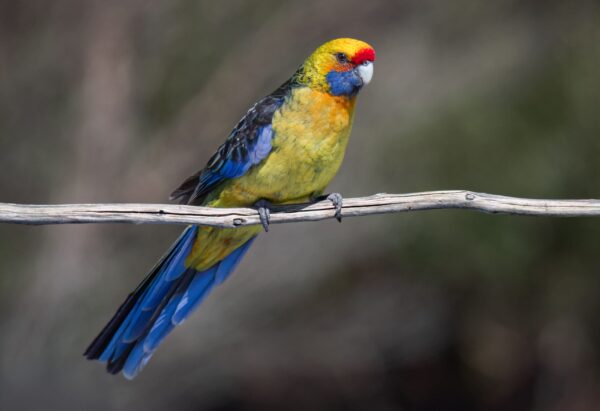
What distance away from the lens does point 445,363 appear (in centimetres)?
624

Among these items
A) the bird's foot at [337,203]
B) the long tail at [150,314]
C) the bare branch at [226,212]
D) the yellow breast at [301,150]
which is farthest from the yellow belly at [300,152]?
the long tail at [150,314]

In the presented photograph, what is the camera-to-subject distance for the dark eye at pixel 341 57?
3.03 metres

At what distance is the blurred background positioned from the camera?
18.1ft

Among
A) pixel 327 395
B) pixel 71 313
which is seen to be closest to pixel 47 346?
pixel 71 313

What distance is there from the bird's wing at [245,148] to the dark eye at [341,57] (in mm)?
248

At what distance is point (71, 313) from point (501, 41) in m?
3.94

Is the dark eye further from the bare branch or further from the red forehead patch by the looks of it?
the bare branch

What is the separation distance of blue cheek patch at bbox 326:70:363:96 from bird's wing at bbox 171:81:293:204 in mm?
198

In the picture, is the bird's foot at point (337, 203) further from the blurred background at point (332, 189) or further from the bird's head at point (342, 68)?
the blurred background at point (332, 189)

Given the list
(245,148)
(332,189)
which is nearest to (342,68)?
(245,148)

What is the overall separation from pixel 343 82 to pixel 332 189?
104 inches

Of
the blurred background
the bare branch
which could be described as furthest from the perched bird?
the blurred background

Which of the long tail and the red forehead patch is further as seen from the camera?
the long tail

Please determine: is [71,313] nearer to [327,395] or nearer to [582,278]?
[327,395]
